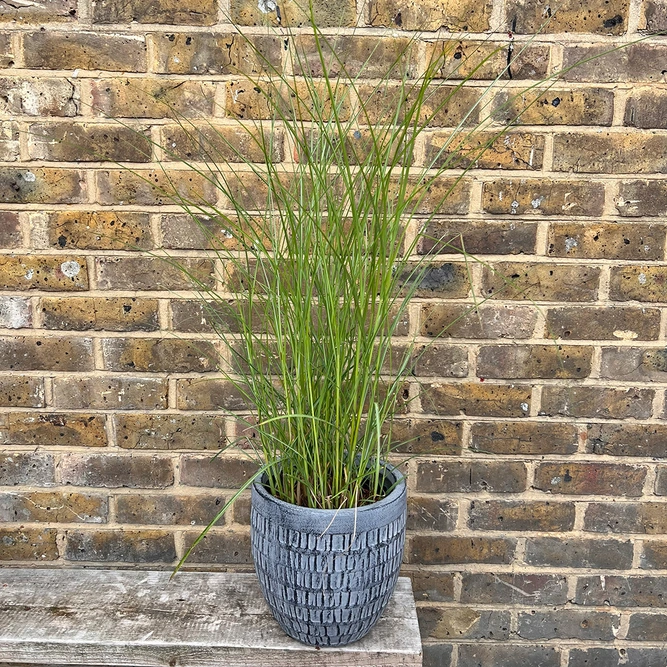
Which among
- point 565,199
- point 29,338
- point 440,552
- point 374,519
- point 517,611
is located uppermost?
point 565,199

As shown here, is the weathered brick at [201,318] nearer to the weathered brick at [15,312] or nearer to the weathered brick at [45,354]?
the weathered brick at [45,354]

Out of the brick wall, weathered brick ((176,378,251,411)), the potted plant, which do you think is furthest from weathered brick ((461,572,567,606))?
weathered brick ((176,378,251,411))

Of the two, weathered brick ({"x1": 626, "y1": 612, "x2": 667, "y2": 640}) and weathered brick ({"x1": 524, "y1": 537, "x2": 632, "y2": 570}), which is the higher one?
weathered brick ({"x1": 524, "y1": 537, "x2": 632, "y2": 570})

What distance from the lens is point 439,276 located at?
55.2 inches

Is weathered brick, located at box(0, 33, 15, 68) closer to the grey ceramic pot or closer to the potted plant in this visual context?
the potted plant

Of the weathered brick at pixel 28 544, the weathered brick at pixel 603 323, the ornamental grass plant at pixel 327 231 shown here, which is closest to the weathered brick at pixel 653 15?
the ornamental grass plant at pixel 327 231

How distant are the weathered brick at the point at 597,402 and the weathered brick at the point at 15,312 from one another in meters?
1.16

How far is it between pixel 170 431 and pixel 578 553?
3.26 feet

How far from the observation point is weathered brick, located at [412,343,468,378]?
56.4 inches

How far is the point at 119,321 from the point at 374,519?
2.39 feet

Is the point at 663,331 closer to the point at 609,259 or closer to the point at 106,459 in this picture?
the point at 609,259

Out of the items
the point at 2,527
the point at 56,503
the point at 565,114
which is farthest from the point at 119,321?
the point at 565,114

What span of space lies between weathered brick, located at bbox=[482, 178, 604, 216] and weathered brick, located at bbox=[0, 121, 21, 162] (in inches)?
39.3

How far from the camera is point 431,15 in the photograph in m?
1.32
